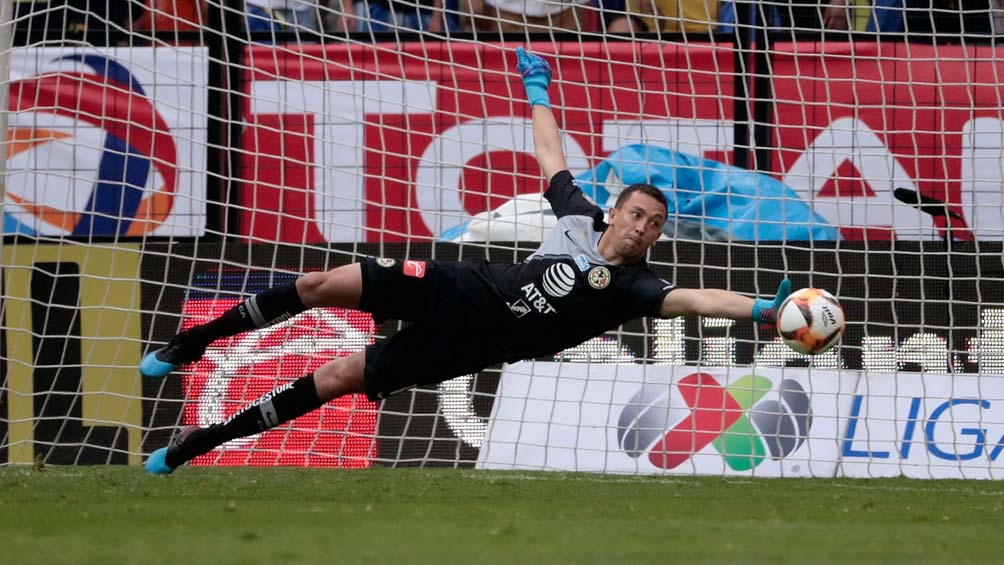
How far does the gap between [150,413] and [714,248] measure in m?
3.60

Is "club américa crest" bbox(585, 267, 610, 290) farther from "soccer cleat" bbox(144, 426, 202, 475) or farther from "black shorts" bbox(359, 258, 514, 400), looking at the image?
"soccer cleat" bbox(144, 426, 202, 475)

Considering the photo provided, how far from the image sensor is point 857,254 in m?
8.81

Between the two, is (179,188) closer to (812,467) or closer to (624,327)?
(624,327)

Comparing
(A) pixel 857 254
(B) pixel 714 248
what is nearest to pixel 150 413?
(B) pixel 714 248

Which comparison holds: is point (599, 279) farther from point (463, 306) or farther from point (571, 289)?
point (463, 306)

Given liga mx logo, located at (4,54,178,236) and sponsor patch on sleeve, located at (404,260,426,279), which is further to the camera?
liga mx logo, located at (4,54,178,236)

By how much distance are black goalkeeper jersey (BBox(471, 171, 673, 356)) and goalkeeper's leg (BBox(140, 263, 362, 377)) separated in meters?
0.67

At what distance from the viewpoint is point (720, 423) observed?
8578mm

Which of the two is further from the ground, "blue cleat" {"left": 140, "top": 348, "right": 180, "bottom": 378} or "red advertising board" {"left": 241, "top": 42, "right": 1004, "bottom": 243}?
"red advertising board" {"left": 241, "top": 42, "right": 1004, "bottom": 243}

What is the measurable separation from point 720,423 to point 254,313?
3.39 metres

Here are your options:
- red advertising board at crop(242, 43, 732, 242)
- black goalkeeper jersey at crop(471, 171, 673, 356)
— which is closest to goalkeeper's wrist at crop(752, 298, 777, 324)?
black goalkeeper jersey at crop(471, 171, 673, 356)

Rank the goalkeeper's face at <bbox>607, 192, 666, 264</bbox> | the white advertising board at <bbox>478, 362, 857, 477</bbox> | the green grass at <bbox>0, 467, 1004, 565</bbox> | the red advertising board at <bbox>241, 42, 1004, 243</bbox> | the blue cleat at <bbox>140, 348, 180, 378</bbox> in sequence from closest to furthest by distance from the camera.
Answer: the green grass at <bbox>0, 467, 1004, 565</bbox> → the blue cleat at <bbox>140, 348, 180, 378</bbox> → the goalkeeper's face at <bbox>607, 192, 666, 264</bbox> → the white advertising board at <bbox>478, 362, 857, 477</bbox> → the red advertising board at <bbox>241, 42, 1004, 243</bbox>

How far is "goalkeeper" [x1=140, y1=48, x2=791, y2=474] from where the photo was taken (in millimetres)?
6270

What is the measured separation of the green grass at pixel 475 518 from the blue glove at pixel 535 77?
1903 mm
